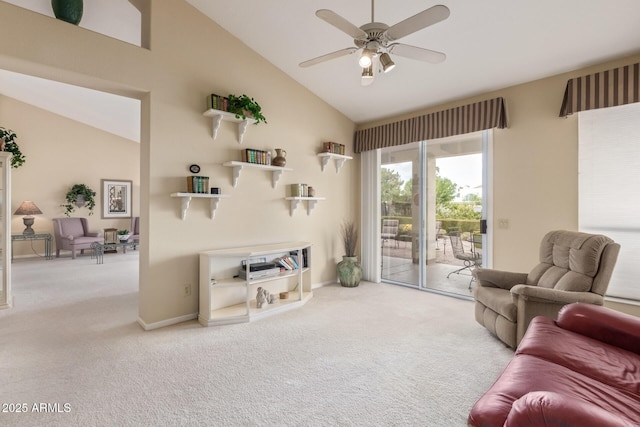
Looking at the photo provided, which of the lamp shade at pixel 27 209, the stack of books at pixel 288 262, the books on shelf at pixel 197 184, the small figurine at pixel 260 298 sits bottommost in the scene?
the small figurine at pixel 260 298

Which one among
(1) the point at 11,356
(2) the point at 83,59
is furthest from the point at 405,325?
(2) the point at 83,59

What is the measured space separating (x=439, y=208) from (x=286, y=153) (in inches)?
92.8

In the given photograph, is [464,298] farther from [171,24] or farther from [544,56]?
[171,24]

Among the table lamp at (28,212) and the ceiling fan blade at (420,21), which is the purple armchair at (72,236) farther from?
the ceiling fan blade at (420,21)

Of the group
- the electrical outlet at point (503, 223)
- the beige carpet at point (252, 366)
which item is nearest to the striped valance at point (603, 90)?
the electrical outlet at point (503, 223)

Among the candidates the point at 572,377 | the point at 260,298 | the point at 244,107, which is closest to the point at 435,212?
the point at 260,298

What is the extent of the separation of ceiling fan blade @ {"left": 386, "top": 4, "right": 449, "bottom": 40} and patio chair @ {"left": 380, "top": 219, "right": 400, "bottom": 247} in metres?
3.32

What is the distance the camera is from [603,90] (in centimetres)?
304

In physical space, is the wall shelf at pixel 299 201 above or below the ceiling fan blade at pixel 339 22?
below

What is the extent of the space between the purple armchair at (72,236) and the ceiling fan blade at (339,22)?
7.83 meters

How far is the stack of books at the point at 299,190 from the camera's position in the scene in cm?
436

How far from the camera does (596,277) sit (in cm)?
255

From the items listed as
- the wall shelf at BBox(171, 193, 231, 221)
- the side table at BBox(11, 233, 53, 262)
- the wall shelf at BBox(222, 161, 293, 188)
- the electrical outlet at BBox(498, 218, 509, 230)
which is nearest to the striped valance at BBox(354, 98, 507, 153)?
the electrical outlet at BBox(498, 218, 509, 230)

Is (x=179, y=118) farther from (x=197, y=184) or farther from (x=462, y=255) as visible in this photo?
(x=462, y=255)
